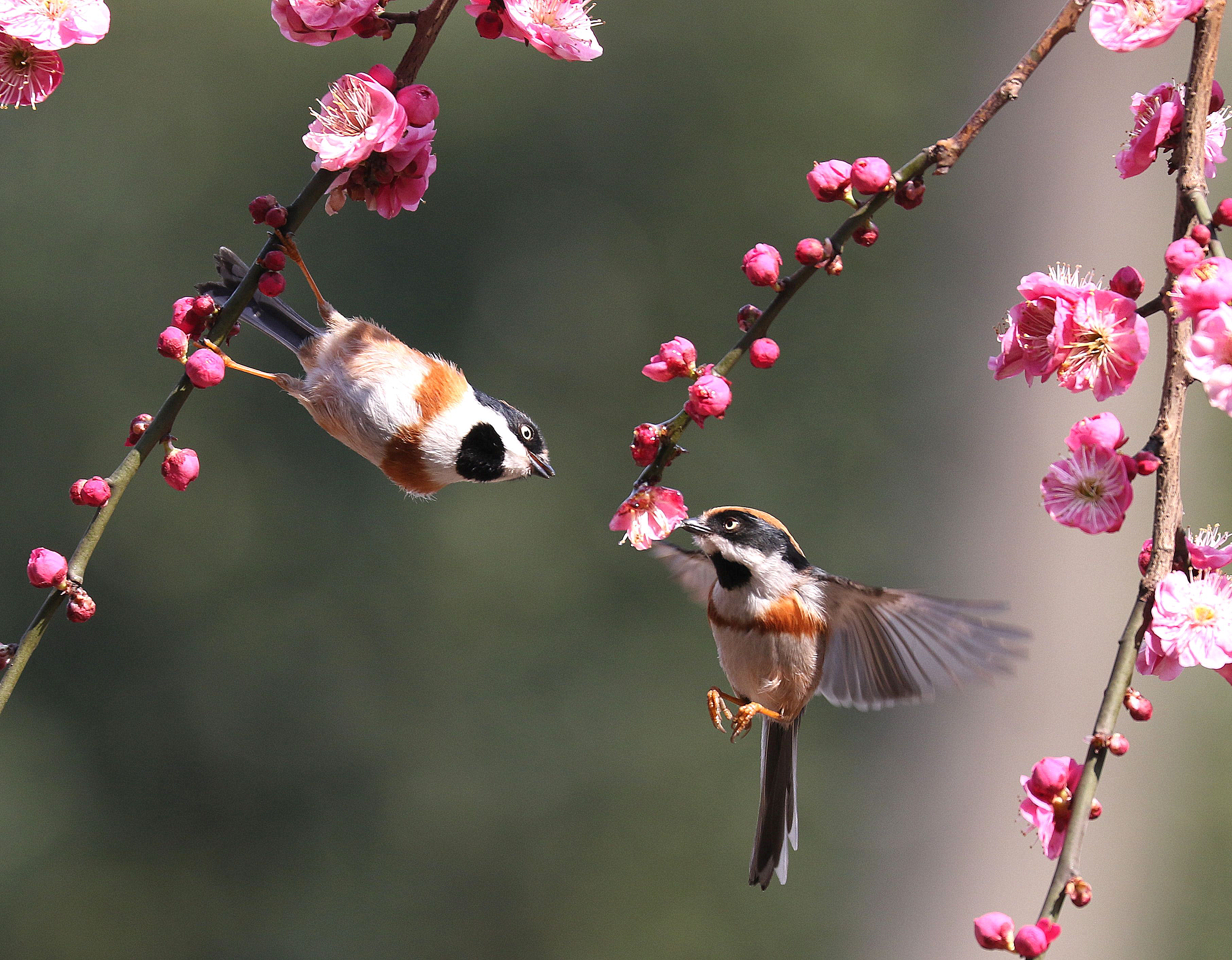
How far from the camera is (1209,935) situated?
6137mm

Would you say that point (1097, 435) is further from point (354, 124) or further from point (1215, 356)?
point (354, 124)

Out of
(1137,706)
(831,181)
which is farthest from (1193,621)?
(831,181)

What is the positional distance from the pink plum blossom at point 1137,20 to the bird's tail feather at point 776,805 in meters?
1.13

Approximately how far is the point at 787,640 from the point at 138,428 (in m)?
0.97

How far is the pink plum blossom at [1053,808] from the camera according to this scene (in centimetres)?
89

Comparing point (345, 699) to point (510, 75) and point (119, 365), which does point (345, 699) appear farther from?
point (510, 75)

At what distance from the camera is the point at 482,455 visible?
1391mm

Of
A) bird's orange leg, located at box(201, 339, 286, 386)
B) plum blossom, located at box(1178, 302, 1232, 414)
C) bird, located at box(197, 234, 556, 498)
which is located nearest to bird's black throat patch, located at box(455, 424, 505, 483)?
bird, located at box(197, 234, 556, 498)

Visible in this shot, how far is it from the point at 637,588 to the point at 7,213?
3.72 metres

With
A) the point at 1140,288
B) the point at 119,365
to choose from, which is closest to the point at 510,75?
the point at 119,365

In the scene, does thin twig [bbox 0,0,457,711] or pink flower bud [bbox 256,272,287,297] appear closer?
thin twig [bbox 0,0,457,711]

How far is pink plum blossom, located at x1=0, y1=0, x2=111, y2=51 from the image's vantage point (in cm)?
89

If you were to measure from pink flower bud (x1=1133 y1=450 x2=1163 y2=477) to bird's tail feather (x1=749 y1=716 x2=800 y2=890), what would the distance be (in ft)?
3.22

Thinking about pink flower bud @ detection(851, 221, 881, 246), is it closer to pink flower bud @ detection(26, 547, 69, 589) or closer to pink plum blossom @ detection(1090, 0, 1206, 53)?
pink plum blossom @ detection(1090, 0, 1206, 53)
